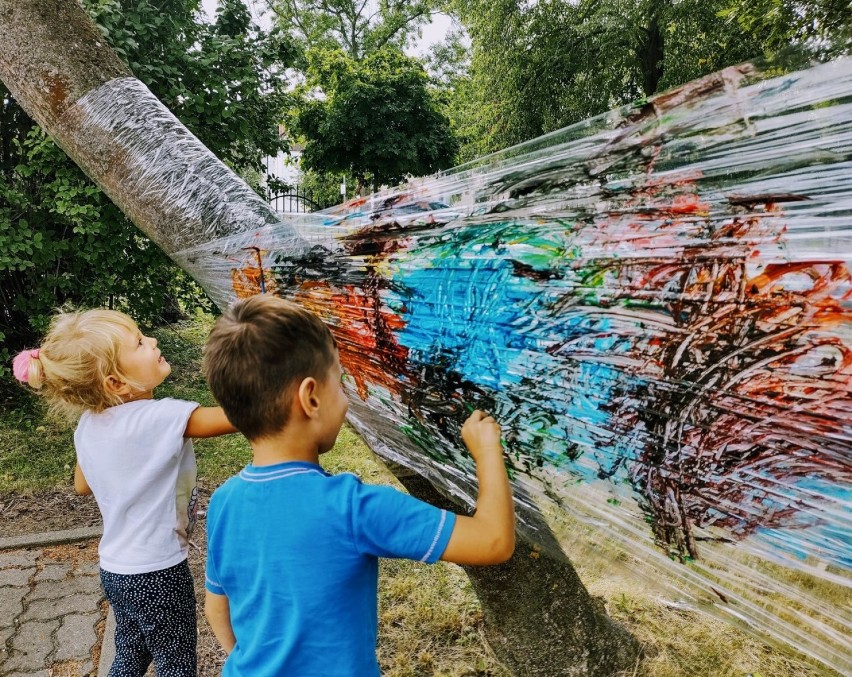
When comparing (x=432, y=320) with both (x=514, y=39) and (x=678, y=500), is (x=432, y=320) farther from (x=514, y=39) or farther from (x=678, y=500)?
(x=514, y=39)

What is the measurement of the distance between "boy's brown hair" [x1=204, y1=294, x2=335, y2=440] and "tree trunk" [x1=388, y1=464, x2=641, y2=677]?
62 centimetres

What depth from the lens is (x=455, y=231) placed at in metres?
0.98

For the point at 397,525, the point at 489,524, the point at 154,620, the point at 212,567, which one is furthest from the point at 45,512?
the point at 489,524

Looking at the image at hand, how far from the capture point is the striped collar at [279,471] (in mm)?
936

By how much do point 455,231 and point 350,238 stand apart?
1.31 ft

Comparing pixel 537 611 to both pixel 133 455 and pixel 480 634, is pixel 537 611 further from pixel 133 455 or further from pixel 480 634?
pixel 133 455

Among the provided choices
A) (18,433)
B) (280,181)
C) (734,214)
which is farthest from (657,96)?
(280,181)

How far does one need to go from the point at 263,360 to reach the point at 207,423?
58 centimetres

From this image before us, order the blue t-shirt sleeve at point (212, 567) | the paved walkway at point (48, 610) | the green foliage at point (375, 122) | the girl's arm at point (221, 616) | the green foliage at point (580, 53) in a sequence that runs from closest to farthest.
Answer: the blue t-shirt sleeve at point (212, 567) → the girl's arm at point (221, 616) → the paved walkway at point (48, 610) → the green foliage at point (580, 53) → the green foliage at point (375, 122)

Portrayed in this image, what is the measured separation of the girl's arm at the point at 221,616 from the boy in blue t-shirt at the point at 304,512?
209 mm

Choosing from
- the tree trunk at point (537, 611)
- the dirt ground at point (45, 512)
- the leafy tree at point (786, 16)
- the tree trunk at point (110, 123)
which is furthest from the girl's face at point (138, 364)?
the leafy tree at point (786, 16)

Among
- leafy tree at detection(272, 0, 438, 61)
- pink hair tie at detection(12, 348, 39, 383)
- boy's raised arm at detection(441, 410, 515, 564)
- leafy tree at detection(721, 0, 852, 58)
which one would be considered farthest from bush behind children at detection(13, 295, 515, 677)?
leafy tree at detection(272, 0, 438, 61)

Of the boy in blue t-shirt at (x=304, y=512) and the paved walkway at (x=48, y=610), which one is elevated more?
the boy in blue t-shirt at (x=304, y=512)

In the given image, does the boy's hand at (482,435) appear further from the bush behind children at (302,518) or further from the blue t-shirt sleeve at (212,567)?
the blue t-shirt sleeve at (212,567)
